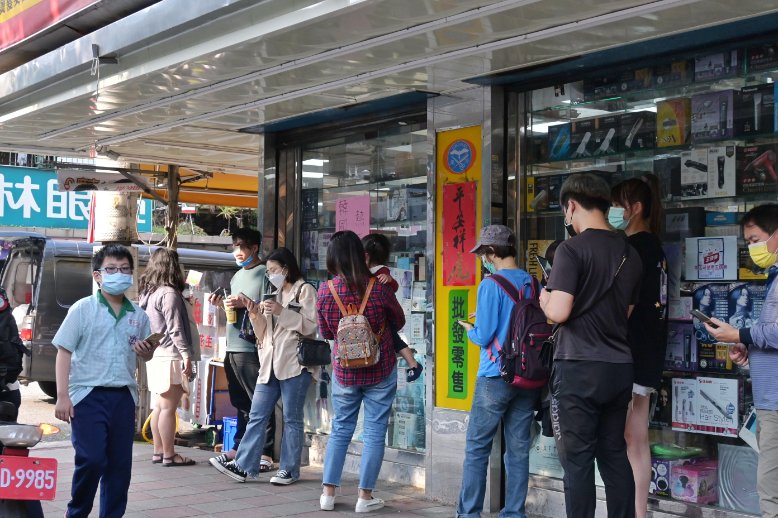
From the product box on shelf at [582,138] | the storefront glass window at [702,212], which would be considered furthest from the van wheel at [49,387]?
the storefront glass window at [702,212]

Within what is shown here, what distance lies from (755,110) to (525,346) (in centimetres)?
183

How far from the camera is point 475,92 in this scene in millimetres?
6582

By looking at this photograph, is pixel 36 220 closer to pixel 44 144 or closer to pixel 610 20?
pixel 44 144

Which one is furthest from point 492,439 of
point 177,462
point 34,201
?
point 34,201

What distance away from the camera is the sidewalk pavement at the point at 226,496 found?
6376 mm

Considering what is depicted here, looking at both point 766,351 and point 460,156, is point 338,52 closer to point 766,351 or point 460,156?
point 460,156

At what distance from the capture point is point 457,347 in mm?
6660

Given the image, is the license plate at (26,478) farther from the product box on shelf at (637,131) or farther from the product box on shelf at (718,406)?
the product box on shelf at (637,131)

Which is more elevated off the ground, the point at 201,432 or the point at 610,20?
the point at 610,20

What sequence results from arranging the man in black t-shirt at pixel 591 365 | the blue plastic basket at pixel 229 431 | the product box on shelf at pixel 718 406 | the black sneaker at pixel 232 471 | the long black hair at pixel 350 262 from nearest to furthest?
the man in black t-shirt at pixel 591 365
the product box on shelf at pixel 718 406
the long black hair at pixel 350 262
the black sneaker at pixel 232 471
the blue plastic basket at pixel 229 431

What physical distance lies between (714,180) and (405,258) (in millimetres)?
2655

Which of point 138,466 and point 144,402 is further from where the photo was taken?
point 144,402

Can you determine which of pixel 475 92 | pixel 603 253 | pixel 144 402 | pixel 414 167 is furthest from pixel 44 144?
pixel 603 253

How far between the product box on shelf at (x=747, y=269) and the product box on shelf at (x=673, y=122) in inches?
30.0
